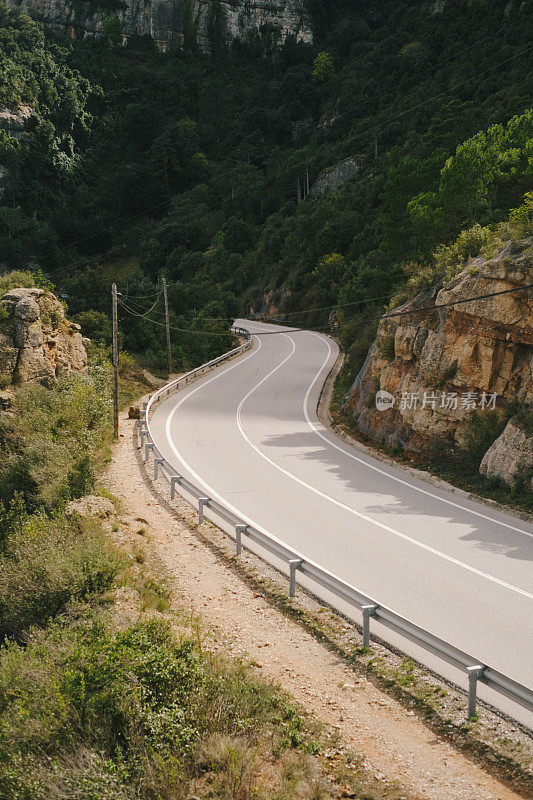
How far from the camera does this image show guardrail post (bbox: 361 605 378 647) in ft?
24.8

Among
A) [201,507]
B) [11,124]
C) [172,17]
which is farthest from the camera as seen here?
[172,17]

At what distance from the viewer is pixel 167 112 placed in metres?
116

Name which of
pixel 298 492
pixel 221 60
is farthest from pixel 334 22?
pixel 298 492

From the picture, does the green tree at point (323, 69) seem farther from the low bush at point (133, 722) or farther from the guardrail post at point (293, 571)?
the low bush at point (133, 722)

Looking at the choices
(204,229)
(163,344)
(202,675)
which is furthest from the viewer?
(204,229)

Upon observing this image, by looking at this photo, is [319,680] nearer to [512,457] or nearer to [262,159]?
[512,457]

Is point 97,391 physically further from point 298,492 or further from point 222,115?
point 222,115

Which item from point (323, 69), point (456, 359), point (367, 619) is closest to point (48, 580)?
point (367, 619)

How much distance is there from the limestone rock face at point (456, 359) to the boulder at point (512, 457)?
1.01m

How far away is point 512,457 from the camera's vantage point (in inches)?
564

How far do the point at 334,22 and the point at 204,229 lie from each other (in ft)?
217

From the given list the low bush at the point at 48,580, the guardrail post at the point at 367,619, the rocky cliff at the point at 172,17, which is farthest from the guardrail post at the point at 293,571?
the rocky cliff at the point at 172,17

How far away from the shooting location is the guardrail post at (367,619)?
7547 millimetres

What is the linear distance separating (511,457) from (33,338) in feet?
65.2
